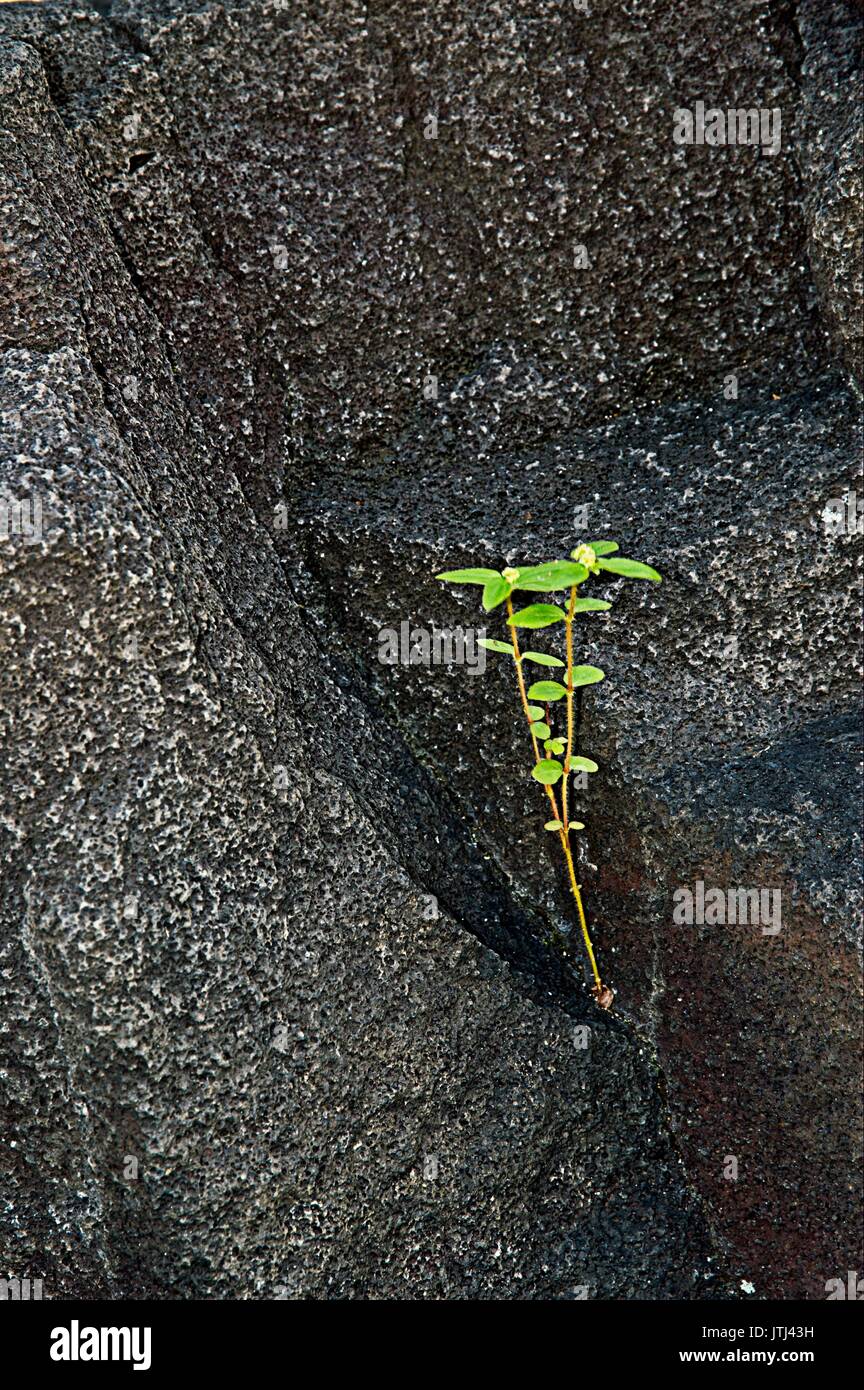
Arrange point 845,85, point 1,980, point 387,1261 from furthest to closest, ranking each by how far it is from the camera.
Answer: point 845,85
point 387,1261
point 1,980

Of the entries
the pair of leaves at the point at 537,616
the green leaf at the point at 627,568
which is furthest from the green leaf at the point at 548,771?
the green leaf at the point at 627,568

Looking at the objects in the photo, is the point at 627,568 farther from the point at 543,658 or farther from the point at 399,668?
the point at 399,668

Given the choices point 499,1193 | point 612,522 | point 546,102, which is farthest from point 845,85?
point 499,1193

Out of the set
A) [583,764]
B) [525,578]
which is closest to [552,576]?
[525,578]

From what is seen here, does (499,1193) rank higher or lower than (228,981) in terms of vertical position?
lower

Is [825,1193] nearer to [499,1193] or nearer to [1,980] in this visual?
[499,1193]

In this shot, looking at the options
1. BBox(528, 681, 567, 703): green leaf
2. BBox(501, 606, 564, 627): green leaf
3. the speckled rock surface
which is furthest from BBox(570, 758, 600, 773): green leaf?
the speckled rock surface

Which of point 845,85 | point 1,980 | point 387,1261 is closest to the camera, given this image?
point 1,980
